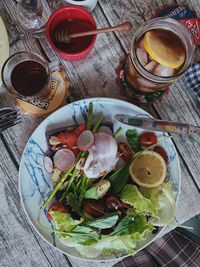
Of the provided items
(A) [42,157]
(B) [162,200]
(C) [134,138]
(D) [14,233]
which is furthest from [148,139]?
(D) [14,233]

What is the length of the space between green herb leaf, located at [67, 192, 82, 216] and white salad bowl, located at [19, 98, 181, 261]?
68mm

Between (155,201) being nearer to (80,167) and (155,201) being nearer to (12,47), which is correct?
(80,167)

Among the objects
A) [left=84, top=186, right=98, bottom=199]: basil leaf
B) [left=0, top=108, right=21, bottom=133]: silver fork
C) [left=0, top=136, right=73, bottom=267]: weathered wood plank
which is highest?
[left=0, top=108, right=21, bottom=133]: silver fork

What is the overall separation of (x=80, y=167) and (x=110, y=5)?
1.29 feet

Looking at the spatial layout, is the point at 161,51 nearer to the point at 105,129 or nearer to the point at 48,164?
the point at 105,129

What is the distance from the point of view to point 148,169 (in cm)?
102

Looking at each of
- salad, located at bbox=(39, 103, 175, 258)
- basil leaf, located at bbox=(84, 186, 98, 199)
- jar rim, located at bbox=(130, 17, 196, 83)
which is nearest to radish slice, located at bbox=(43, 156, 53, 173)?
salad, located at bbox=(39, 103, 175, 258)

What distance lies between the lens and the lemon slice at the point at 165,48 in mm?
869

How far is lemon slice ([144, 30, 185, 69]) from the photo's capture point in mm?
869

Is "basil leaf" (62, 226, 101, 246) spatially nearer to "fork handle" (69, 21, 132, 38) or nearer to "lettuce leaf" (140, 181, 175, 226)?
"lettuce leaf" (140, 181, 175, 226)

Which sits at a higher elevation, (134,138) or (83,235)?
(134,138)

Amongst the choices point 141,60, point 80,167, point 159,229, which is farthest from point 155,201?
point 141,60

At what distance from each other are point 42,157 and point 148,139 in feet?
0.82

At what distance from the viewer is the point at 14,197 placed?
1.06m
